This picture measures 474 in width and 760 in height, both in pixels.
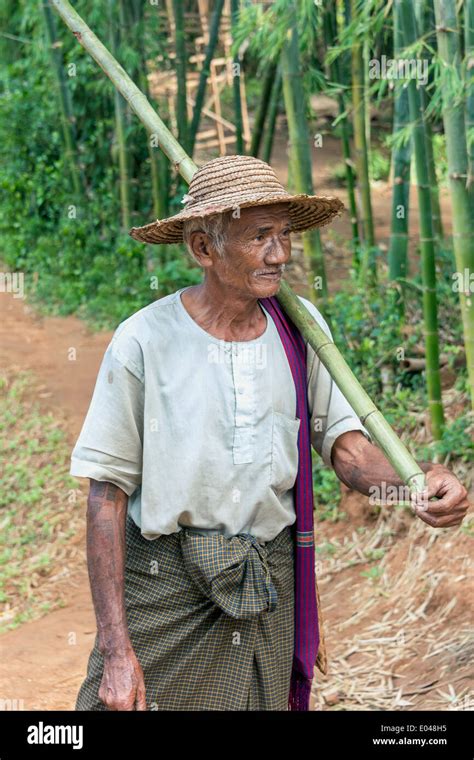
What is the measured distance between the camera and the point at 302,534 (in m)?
2.37

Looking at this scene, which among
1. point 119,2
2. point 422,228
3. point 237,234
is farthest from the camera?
point 119,2

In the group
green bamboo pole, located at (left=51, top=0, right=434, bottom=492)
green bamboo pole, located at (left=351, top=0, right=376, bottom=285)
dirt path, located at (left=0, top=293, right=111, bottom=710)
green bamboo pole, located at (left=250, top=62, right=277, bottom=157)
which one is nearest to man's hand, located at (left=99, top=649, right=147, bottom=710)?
green bamboo pole, located at (left=51, top=0, right=434, bottom=492)

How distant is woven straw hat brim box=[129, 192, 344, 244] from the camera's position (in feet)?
6.98

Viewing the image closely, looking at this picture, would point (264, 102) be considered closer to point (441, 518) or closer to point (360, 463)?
point (360, 463)

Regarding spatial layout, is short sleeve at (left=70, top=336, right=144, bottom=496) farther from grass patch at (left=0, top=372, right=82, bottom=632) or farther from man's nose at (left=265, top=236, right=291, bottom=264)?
grass patch at (left=0, top=372, right=82, bottom=632)

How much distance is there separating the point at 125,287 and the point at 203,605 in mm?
5903

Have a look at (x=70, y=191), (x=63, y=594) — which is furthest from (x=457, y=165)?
(x=70, y=191)

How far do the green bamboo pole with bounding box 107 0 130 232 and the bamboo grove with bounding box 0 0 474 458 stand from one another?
0.7 inches

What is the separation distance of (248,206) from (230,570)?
78cm

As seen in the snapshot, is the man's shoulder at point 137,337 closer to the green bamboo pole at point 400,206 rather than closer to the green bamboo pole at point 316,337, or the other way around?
the green bamboo pole at point 316,337
